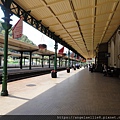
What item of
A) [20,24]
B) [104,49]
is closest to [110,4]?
[20,24]

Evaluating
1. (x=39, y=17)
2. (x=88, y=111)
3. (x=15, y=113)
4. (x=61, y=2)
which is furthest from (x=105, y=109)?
(x=39, y=17)

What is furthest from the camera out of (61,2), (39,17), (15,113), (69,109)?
(39,17)

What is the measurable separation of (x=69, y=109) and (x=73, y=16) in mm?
7987

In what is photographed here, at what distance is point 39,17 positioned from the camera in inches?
434

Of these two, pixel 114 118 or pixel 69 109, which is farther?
pixel 69 109

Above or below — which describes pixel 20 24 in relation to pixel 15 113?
above

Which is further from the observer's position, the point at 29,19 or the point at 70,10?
the point at 29,19

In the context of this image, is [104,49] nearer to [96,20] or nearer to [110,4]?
[96,20]

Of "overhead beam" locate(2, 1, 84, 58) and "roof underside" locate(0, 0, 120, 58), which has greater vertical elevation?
"roof underside" locate(0, 0, 120, 58)

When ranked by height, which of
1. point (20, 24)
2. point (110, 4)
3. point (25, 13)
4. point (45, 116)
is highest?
point (110, 4)

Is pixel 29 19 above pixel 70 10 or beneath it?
beneath

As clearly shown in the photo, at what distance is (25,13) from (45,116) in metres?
7.37

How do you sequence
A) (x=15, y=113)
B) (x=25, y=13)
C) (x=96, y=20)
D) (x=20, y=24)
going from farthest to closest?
(x=96, y=20)
(x=25, y=13)
(x=20, y=24)
(x=15, y=113)

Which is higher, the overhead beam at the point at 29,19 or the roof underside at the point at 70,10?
the roof underside at the point at 70,10
